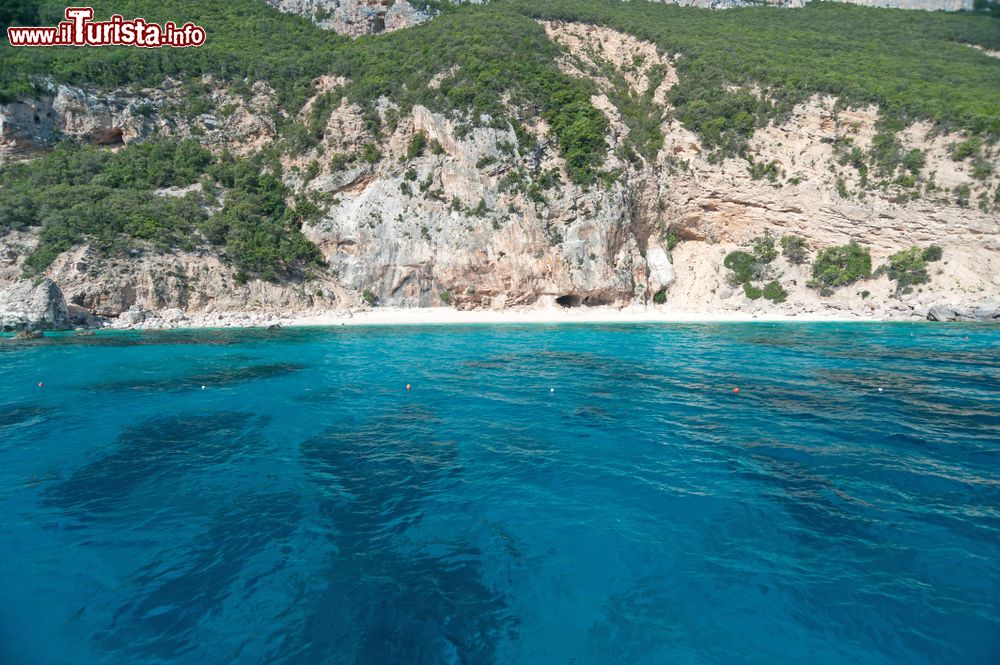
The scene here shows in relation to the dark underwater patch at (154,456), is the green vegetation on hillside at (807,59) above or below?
above

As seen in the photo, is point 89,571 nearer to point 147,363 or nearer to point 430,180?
point 147,363

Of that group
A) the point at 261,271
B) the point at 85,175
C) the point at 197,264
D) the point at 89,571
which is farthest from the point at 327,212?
the point at 89,571

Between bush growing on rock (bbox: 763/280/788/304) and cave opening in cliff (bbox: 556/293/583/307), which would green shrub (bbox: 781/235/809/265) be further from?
cave opening in cliff (bbox: 556/293/583/307)

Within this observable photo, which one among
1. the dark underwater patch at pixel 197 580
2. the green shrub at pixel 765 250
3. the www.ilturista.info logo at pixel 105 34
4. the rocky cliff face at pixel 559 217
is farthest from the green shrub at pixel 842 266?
the www.ilturista.info logo at pixel 105 34

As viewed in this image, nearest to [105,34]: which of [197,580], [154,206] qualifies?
[154,206]

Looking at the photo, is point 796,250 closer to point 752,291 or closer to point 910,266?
point 752,291

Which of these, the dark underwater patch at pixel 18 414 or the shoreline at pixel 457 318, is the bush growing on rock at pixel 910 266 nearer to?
the shoreline at pixel 457 318

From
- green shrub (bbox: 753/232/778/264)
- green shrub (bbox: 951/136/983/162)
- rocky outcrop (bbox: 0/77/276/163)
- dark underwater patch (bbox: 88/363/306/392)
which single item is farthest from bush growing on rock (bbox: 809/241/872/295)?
rocky outcrop (bbox: 0/77/276/163)
